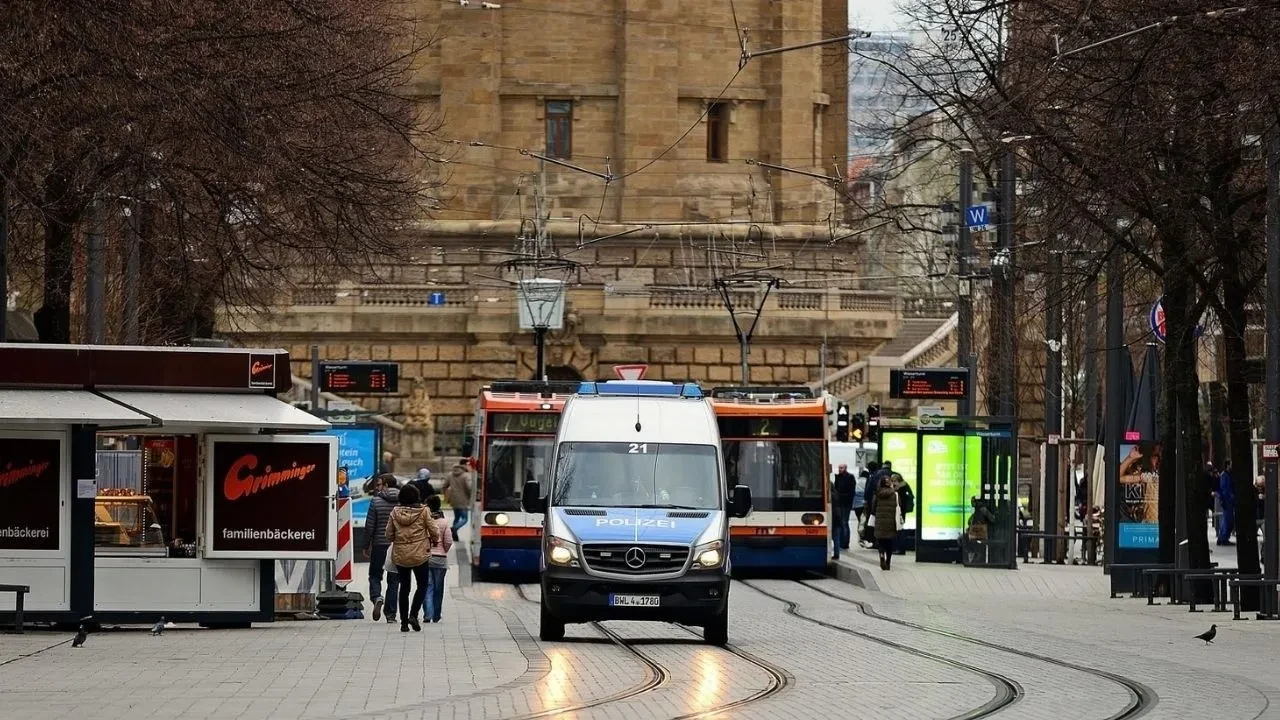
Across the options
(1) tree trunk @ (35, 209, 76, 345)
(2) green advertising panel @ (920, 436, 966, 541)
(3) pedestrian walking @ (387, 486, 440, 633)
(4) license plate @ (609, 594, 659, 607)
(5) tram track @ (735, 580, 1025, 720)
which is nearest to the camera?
(5) tram track @ (735, 580, 1025, 720)

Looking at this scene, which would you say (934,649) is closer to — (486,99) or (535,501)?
(535,501)

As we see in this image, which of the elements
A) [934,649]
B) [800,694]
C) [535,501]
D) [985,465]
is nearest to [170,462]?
[535,501]

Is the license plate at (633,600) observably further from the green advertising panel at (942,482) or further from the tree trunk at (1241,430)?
the green advertising panel at (942,482)

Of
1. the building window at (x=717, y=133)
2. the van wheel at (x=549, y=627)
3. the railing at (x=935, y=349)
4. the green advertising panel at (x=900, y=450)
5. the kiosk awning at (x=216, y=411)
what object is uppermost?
the building window at (x=717, y=133)

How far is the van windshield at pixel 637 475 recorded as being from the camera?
2097 cm

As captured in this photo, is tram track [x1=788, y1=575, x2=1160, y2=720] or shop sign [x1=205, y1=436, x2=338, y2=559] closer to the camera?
tram track [x1=788, y1=575, x2=1160, y2=720]

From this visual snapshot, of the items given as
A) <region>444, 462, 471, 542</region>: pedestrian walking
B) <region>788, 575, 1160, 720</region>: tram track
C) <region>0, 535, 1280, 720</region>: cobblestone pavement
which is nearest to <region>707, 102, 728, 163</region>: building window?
<region>444, 462, 471, 542</region>: pedestrian walking

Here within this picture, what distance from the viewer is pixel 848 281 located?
66188 mm

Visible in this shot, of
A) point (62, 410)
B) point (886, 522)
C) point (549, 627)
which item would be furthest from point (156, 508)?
point (886, 522)

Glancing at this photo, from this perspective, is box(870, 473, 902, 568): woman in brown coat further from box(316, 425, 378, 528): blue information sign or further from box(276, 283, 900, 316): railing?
box(276, 283, 900, 316): railing

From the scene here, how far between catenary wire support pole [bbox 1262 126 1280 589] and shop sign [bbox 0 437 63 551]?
12.5 m

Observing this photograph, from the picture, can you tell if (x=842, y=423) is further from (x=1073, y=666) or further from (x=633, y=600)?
(x=1073, y=666)

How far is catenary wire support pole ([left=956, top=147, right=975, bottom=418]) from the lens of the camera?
123 feet

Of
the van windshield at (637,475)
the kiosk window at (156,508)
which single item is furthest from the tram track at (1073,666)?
the kiosk window at (156,508)
